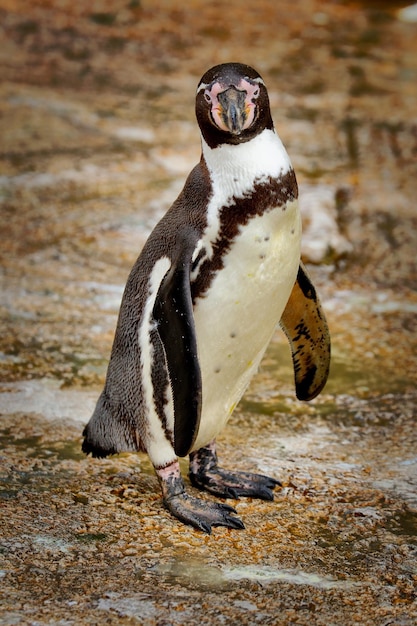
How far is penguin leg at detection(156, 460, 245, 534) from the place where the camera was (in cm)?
256

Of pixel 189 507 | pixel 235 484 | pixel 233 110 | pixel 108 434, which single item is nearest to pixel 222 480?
pixel 235 484

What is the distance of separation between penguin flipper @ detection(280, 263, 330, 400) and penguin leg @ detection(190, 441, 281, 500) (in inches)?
13.1

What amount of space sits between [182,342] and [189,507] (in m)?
0.52

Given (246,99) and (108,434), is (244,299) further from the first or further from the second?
(108,434)

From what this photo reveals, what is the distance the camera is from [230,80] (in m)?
2.36

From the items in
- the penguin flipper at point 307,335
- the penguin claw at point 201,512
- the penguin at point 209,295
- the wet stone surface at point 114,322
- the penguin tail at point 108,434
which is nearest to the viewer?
the wet stone surface at point 114,322

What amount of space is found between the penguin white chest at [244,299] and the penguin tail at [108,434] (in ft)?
0.69

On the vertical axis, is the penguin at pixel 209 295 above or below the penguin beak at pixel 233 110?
below

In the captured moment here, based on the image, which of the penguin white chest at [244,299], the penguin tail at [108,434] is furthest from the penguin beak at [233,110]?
the penguin tail at [108,434]

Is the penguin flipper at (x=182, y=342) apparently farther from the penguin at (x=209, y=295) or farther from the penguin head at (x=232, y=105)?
the penguin head at (x=232, y=105)

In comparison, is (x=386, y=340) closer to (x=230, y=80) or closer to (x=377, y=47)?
(x=230, y=80)

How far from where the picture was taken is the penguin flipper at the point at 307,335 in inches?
112

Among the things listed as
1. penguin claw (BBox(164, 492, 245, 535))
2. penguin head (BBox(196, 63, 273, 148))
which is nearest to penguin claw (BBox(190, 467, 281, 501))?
penguin claw (BBox(164, 492, 245, 535))

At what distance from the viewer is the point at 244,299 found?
246 centimetres
